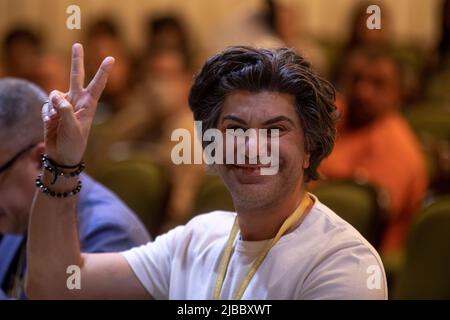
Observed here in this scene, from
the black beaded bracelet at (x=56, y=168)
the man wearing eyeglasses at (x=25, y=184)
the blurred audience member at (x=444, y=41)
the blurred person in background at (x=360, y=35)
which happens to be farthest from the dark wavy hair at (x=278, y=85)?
the blurred audience member at (x=444, y=41)

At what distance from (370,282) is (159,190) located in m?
1.64

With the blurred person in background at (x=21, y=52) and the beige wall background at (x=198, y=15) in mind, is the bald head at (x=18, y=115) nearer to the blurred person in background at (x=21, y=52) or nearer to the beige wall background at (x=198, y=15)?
the blurred person in background at (x=21, y=52)

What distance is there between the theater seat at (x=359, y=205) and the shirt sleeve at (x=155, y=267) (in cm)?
93

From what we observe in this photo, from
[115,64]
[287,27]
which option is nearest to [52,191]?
[287,27]

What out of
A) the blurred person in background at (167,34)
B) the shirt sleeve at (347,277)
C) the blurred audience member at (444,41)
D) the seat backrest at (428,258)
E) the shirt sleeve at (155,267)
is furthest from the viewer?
the blurred person in background at (167,34)

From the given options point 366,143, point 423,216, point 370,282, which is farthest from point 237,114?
point 366,143

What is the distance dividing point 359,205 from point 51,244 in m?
1.21

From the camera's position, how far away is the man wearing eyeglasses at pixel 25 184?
2021mm

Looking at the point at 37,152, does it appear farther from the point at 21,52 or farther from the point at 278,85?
the point at 21,52

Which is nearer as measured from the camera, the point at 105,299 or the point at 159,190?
the point at 105,299

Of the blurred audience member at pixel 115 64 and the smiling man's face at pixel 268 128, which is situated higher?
the blurred audience member at pixel 115 64

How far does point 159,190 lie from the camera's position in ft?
9.96
